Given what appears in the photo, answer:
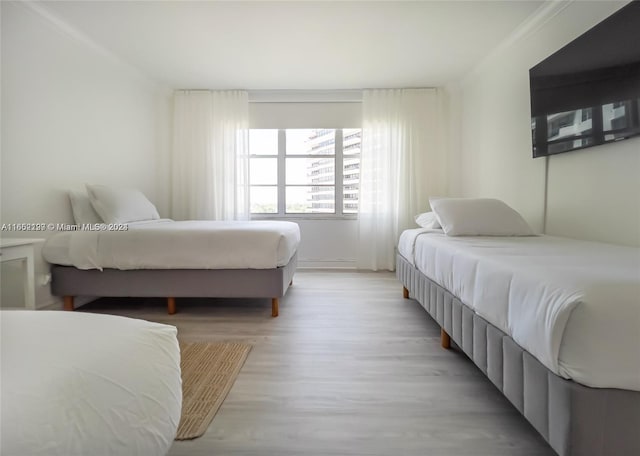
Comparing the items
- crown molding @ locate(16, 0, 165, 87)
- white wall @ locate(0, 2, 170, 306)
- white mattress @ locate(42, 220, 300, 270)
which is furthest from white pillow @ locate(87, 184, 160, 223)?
crown molding @ locate(16, 0, 165, 87)

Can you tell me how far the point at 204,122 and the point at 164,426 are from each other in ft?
14.0

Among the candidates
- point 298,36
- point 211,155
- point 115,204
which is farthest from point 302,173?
point 115,204

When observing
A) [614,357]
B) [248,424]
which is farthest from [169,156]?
[614,357]

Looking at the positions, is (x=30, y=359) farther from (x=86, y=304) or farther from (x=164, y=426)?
(x=86, y=304)

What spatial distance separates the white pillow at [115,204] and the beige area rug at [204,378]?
4.91 feet

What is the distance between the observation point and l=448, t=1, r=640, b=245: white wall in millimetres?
1942

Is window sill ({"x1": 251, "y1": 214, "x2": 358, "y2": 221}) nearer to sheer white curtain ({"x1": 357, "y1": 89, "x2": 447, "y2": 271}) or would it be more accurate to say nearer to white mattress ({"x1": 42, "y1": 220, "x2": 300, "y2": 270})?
sheer white curtain ({"x1": 357, "y1": 89, "x2": 447, "y2": 271})

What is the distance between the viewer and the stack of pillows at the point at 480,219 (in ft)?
7.72

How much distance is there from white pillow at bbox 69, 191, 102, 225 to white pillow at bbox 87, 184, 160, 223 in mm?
57

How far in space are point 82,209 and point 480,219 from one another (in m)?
3.25

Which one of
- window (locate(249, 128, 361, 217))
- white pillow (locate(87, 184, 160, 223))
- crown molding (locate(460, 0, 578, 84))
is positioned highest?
crown molding (locate(460, 0, 578, 84))

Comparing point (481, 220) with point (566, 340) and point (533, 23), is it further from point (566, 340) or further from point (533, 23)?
point (533, 23)

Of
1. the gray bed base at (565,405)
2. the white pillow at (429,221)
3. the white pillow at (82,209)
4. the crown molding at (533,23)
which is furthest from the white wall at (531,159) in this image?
the white pillow at (82,209)

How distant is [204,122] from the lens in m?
4.34
